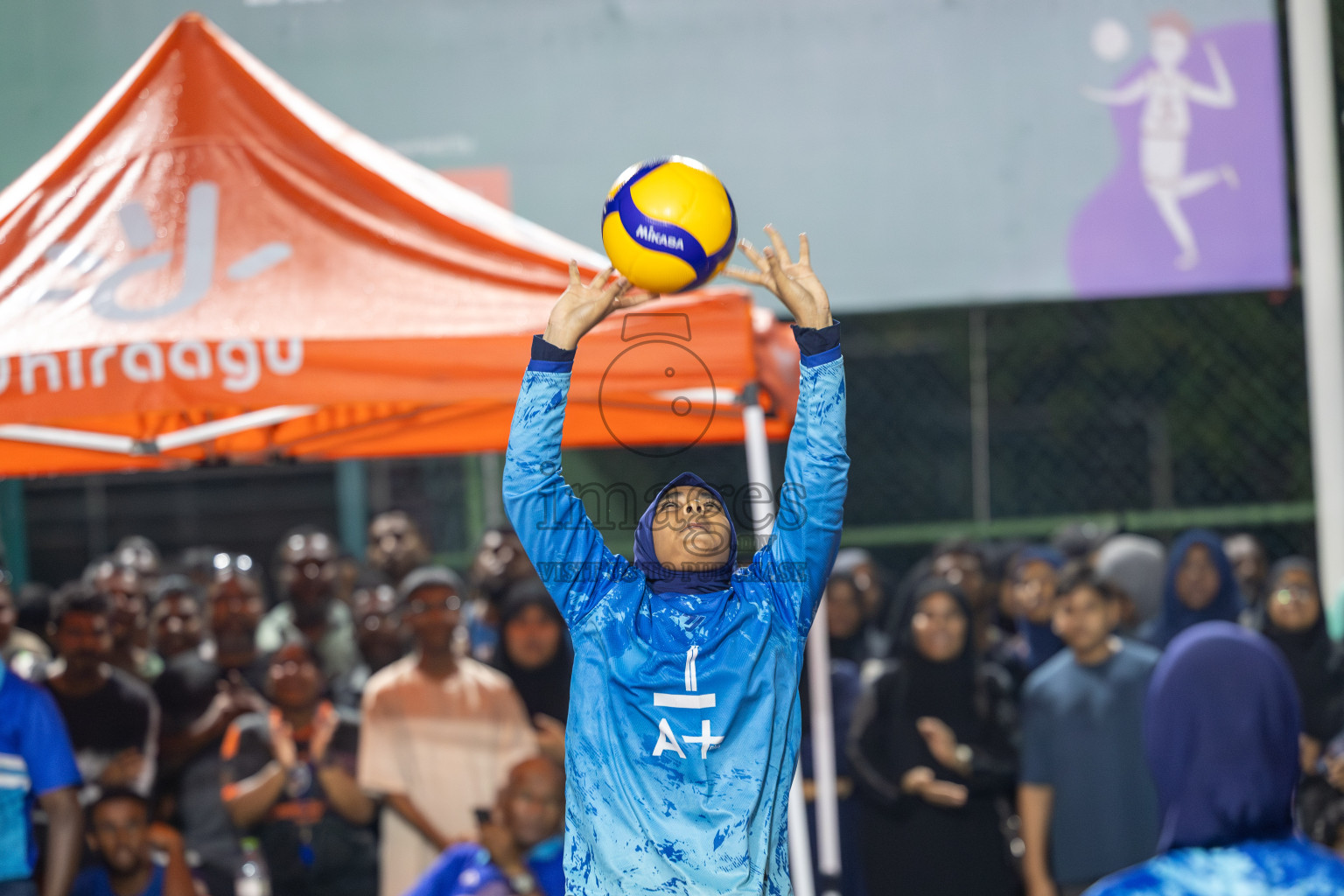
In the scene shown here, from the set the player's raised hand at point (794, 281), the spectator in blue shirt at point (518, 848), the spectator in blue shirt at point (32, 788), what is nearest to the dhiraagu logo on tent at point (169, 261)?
the spectator in blue shirt at point (32, 788)

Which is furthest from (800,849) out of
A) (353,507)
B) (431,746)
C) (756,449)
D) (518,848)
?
(353,507)

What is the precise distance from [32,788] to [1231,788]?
3.35 meters

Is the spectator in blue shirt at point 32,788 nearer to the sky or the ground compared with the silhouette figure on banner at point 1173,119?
nearer to the ground

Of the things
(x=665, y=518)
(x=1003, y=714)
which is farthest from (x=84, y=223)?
(x=1003, y=714)

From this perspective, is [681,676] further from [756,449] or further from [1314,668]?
[1314,668]

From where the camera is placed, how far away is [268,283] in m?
3.64

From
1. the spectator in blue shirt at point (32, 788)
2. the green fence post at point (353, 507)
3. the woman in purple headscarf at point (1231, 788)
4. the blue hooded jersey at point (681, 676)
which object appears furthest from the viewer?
the green fence post at point (353, 507)

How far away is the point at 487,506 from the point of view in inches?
339

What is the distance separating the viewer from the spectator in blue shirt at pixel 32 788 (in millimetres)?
3752

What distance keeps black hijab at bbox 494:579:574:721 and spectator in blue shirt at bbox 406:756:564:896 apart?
3.32ft

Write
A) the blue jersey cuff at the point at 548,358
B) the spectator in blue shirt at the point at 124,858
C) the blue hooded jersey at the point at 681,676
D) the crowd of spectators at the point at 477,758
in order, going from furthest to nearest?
the crowd of spectators at the point at 477,758, the spectator in blue shirt at the point at 124,858, the blue jersey cuff at the point at 548,358, the blue hooded jersey at the point at 681,676

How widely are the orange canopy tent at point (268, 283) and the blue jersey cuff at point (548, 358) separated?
2.40 ft

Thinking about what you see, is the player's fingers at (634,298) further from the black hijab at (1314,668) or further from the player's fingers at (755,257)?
the black hijab at (1314,668)

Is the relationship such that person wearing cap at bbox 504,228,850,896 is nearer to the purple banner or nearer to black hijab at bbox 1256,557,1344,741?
black hijab at bbox 1256,557,1344,741
